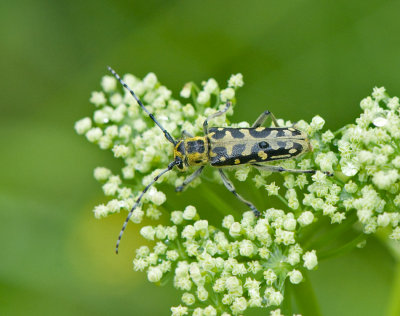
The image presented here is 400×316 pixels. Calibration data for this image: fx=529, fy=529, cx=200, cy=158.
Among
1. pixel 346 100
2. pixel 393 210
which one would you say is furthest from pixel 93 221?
pixel 393 210

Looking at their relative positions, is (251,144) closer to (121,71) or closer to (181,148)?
(181,148)

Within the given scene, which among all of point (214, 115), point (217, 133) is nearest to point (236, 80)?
point (214, 115)

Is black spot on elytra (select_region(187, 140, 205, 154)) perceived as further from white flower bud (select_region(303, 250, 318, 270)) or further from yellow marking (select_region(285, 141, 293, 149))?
white flower bud (select_region(303, 250, 318, 270))

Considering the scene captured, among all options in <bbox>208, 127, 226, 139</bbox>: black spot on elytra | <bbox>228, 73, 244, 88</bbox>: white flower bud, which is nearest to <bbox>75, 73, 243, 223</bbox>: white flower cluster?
<bbox>228, 73, 244, 88</bbox>: white flower bud

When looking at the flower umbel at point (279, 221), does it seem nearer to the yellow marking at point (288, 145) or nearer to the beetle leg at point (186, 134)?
the yellow marking at point (288, 145)

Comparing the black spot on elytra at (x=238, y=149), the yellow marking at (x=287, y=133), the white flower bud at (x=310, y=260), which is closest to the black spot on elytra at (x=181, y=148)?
the black spot on elytra at (x=238, y=149)

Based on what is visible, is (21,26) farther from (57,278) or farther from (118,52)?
(57,278)
